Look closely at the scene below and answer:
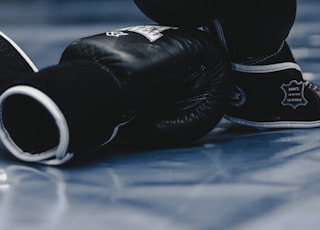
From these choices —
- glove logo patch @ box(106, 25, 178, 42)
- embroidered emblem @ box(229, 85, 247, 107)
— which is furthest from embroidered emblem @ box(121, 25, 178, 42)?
embroidered emblem @ box(229, 85, 247, 107)

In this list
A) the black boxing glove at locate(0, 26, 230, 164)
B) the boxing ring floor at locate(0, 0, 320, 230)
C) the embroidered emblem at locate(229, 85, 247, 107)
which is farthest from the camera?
the embroidered emblem at locate(229, 85, 247, 107)

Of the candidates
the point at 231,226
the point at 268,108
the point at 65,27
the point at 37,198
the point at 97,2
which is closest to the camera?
the point at 231,226

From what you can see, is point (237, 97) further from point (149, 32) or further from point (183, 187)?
point (183, 187)

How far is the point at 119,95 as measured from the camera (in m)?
1.22

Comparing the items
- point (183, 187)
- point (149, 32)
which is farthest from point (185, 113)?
point (183, 187)

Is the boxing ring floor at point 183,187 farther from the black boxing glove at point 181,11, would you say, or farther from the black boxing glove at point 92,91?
the black boxing glove at point 181,11

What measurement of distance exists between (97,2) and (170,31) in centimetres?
323

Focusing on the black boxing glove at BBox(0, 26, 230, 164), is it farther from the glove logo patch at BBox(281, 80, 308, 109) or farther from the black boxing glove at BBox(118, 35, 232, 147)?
the glove logo patch at BBox(281, 80, 308, 109)

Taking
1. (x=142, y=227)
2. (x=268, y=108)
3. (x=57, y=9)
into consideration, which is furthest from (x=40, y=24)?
(x=142, y=227)

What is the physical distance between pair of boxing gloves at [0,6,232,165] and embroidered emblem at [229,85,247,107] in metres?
0.07

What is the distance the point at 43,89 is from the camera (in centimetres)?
115

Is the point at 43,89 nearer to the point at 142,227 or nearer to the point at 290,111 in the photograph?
the point at 142,227

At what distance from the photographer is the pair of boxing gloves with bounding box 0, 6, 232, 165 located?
3.83 ft

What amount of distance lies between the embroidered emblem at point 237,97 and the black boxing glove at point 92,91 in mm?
145
